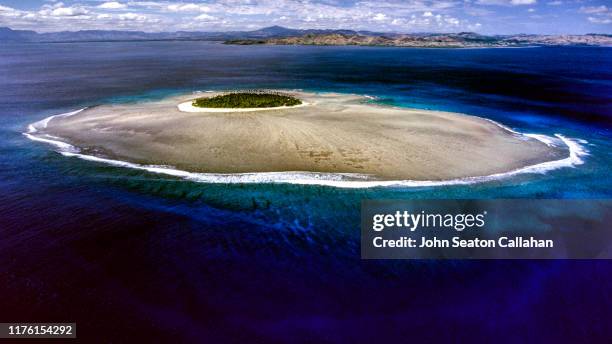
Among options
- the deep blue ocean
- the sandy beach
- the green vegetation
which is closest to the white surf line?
the sandy beach

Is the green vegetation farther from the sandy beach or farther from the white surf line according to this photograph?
the white surf line

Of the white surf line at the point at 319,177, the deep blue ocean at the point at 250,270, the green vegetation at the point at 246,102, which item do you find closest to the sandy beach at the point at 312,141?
the white surf line at the point at 319,177

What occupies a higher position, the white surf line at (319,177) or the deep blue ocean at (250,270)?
the white surf line at (319,177)

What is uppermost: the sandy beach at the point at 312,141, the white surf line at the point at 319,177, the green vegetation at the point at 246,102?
the green vegetation at the point at 246,102

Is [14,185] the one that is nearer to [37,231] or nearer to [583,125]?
[37,231]

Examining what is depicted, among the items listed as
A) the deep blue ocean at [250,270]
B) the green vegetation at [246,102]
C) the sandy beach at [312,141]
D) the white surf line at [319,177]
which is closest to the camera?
the deep blue ocean at [250,270]

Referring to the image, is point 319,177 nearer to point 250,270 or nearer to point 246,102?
point 250,270

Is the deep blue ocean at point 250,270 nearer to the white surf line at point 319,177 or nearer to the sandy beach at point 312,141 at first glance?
the white surf line at point 319,177

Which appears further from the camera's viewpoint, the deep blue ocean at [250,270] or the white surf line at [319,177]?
the white surf line at [319,177]
